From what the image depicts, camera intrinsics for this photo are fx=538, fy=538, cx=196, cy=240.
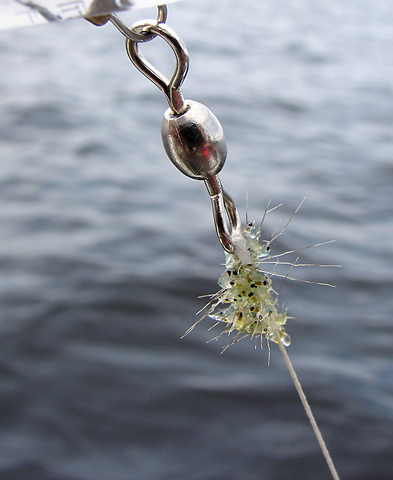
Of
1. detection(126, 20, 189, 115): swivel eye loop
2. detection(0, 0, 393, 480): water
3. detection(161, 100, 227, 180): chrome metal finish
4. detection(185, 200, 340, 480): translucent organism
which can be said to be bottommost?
detection(185, 200, 340, 480): translucent organism

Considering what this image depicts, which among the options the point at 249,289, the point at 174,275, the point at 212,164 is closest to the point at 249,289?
the point at 249,289

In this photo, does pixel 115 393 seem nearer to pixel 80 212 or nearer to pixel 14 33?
pixel 80 212

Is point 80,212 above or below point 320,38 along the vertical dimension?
below

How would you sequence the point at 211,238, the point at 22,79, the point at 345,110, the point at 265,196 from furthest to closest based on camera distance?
1. the point at 22,79
2. the point at 345,110
3. the point at 265,196
4. the point at 211,238

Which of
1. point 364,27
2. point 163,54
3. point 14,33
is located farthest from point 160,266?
point 364,27

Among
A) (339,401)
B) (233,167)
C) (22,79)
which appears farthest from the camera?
(22,79)

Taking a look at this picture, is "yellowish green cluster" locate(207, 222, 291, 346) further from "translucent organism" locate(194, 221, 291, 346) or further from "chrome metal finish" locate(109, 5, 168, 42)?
"chrome metal finish" locate(109, 5, 168, 42)

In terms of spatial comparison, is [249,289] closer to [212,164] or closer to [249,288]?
[249,288]

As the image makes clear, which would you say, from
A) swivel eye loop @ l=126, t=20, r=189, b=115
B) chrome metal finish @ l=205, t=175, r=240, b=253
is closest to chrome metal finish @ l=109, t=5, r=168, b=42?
swivel eye loop @ l=126, t=20, r=189, b=115
